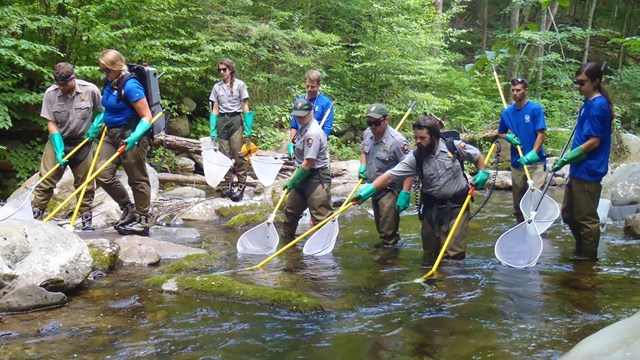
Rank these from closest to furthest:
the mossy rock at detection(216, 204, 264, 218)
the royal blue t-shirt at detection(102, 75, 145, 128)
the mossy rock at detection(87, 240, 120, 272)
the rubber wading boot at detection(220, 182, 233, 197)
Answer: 1. the mossy rock at detection(87, 240, 120, 272)
2. the royal blue t-shirt at detection(102, 75, 145, 128)
3. the mossy rock at detection(216, 204, 264, 218)
4. the rubber wading boot at detection(220, 182, 233, 197)

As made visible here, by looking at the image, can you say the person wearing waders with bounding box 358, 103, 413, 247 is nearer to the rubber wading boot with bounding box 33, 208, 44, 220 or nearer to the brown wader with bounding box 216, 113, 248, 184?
the brown wader with bounding box 216, 113, 248, 184

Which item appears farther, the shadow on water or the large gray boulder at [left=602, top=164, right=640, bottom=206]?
the large gray boulder at [left=602, top=164, right=640, bottom=206]

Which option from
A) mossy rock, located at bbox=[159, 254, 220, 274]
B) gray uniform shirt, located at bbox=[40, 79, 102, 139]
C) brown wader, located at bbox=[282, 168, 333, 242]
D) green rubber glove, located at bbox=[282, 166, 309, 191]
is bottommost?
mossy rock, located at bbox=[159, 254, 220, 274]

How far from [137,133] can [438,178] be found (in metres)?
3.31

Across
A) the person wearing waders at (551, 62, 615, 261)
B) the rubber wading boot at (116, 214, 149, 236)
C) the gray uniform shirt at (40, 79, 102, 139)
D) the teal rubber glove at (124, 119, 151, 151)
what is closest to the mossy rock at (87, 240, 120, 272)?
the rubber wading boot at (116, 214, 149, 236)

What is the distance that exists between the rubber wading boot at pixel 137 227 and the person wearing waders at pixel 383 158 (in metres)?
2.77

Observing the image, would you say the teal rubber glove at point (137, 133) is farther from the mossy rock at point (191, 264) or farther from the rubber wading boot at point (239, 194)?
the rubber wading boot at point (239, 194)

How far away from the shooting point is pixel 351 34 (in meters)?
17.4

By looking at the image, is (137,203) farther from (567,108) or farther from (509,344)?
(567,108)

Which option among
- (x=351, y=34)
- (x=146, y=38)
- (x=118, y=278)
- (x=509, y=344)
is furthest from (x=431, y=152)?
(x=351, y=34)

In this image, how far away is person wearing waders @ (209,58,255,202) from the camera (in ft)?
31.5

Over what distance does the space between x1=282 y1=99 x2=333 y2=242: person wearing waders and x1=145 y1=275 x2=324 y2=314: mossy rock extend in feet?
6.57

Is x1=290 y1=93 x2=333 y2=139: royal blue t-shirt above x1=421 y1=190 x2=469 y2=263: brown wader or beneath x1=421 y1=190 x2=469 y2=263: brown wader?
above

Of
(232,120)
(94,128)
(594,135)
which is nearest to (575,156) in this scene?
(594,135)
